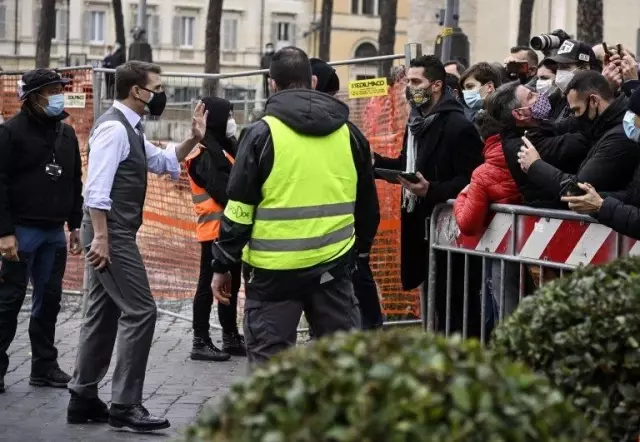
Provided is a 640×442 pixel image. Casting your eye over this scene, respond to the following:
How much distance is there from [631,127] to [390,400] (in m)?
4.08

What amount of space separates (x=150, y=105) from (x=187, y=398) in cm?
188

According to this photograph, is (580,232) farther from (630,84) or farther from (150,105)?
(150,105)

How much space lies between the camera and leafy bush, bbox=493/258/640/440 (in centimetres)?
464

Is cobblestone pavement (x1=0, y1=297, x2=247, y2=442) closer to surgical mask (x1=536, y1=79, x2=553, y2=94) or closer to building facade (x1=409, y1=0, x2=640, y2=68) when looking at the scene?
surgical mask (x1=536, y1=79, x2=553, y2=94)

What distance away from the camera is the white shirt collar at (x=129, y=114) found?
8.00 m

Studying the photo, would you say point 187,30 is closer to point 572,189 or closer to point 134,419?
point 134,419

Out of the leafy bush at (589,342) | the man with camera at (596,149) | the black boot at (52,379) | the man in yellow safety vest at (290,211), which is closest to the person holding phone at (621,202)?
the man with camera at (596,149)

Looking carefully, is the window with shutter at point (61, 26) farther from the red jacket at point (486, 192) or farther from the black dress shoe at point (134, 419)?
the red jacket at point (486, 192)

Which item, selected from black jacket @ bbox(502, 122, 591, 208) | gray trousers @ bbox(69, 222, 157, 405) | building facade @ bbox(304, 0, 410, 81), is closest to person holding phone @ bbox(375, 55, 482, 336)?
Result: black jacket @ bbox(502, 122, 591, 208)

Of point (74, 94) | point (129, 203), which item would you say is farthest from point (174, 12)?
point (129, 203)

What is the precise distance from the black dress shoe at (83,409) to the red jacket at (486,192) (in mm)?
2293

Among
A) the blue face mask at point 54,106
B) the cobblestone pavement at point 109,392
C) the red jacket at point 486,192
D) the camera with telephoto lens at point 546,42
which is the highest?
the camera with telephoto lens at point 546,42

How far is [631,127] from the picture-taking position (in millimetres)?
6836

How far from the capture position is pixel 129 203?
7895 mm
